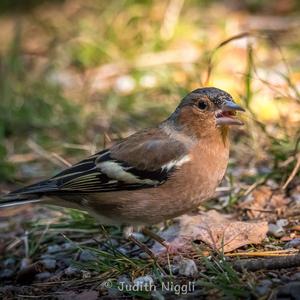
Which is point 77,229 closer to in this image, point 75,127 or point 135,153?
point 135,153

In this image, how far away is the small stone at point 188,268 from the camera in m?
3.62

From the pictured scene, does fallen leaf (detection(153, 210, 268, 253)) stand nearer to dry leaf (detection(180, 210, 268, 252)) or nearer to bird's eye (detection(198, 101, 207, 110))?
dry leaf (detection(180, 210, 268, 252))

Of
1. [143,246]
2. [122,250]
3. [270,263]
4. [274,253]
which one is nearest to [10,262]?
[122,250]

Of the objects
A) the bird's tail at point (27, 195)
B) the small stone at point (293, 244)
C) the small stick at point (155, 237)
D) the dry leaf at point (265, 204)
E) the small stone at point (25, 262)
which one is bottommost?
the small stone at point (25, 262)

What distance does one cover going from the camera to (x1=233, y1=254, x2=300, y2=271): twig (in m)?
3.36

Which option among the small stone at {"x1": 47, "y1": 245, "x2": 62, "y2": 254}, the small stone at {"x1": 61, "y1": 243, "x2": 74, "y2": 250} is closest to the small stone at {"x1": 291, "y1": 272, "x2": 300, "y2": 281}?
the small stone at {"x1": 61, "y1": 243, "x2": 74, "y2": 250}

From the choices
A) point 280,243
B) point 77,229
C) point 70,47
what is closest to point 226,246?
point 280,243

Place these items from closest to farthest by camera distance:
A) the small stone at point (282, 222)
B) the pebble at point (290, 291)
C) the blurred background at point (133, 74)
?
the pebble at point (290, 291) < the small stone at point (282, 222) < the blurred background at point (133, 74)

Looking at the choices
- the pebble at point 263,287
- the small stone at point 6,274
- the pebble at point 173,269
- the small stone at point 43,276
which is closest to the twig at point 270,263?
the pebble at point 263,287

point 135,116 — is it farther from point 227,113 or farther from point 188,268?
point 188,268

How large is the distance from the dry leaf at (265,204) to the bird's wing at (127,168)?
2.29 feet

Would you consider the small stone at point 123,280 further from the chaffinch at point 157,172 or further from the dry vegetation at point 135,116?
the chaffinch at point 157,172

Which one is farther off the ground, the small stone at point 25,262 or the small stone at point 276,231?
the small stone at point 276,231

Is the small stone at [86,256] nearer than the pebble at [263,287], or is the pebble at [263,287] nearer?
the pebble at [263,287]
